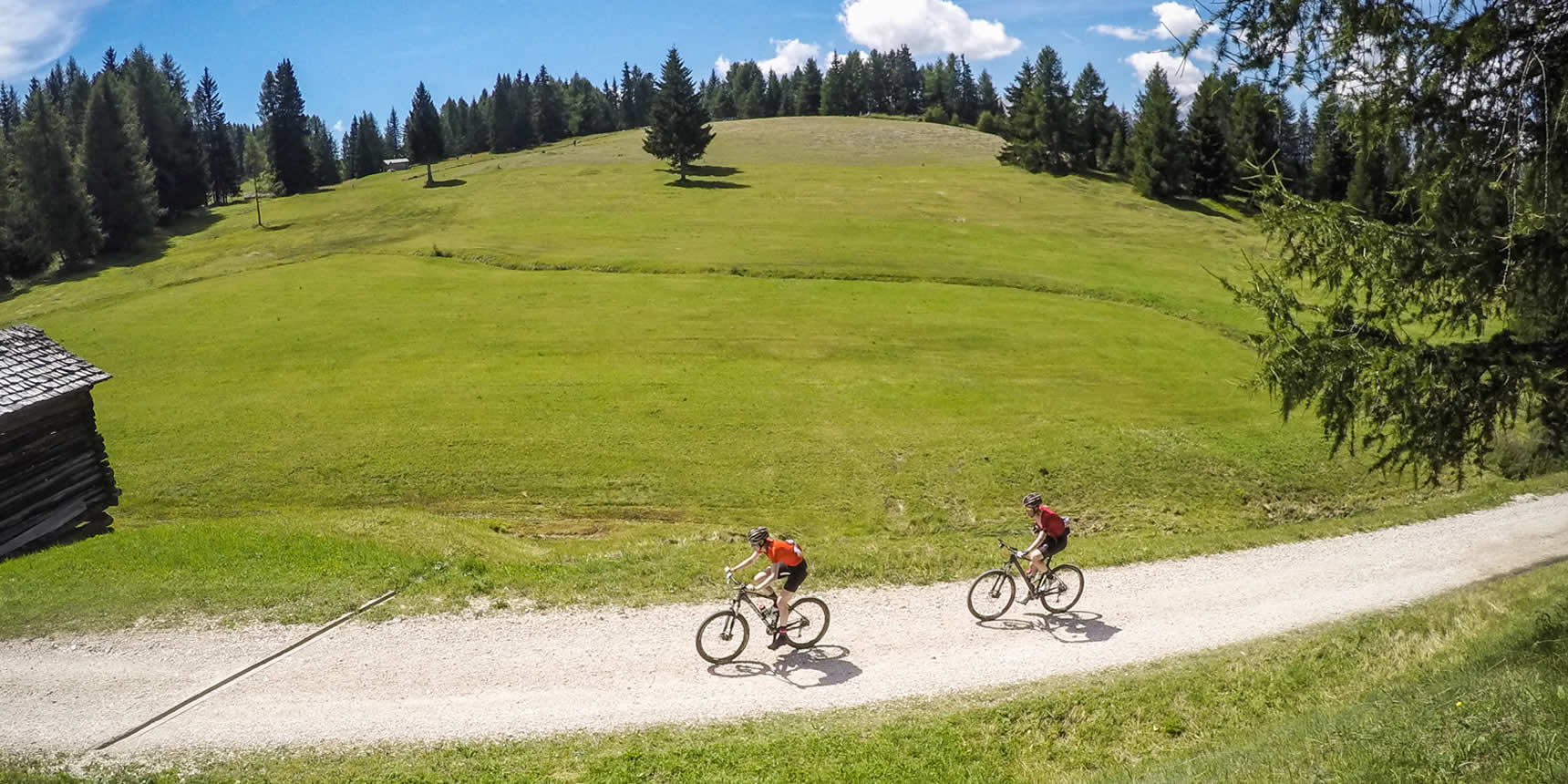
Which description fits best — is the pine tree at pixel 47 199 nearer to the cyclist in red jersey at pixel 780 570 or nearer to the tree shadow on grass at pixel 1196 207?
the cyclist in red jersey at pixel 780 570

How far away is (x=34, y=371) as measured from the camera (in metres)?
26.0

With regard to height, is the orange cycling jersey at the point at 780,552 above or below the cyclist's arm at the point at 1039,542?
above

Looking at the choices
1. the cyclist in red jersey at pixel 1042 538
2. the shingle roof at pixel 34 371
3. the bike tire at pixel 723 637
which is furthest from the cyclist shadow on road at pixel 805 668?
the shingle roof at pixel 34 371

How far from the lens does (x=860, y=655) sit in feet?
56.5

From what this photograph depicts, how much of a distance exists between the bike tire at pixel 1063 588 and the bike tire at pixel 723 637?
6.34m

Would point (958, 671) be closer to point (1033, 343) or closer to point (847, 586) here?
point (847, 586)

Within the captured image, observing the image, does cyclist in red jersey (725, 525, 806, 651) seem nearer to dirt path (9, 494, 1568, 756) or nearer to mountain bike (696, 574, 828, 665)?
mountain bike (696, 574, 828, 665)

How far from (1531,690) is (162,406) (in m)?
45.1

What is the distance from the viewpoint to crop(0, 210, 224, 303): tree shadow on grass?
248 feet

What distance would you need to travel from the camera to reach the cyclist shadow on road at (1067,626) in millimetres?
18062

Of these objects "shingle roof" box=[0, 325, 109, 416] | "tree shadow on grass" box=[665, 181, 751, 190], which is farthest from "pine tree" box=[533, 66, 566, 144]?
"shingle roof" box=[0, 325, 109, 416]

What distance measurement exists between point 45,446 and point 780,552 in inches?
896

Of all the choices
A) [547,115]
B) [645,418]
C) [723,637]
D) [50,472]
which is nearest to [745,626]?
[723,637]

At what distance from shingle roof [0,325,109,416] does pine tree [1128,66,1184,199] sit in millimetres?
94658
